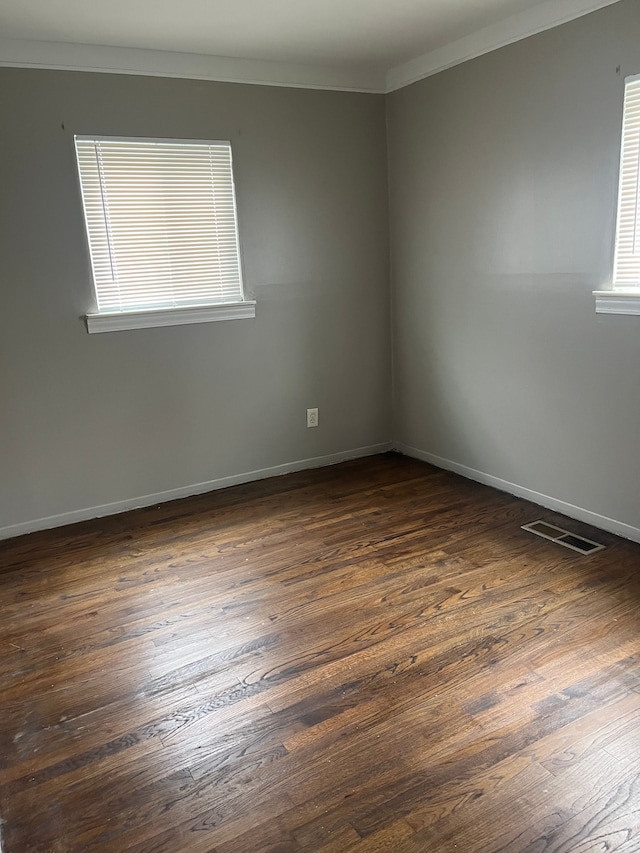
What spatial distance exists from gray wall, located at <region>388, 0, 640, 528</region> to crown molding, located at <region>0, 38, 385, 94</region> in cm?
37

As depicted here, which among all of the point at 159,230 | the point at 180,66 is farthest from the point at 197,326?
the point at 180,66

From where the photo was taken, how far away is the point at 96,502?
3.53 m

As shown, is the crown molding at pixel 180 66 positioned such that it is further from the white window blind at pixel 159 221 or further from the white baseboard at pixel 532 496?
the white baseboard at pixel 532 496

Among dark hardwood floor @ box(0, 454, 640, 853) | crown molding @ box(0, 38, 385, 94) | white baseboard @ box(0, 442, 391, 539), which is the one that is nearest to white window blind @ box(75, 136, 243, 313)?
crown molding @ box(0, 38, 385, 94)

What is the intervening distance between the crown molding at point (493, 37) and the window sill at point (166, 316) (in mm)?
1602

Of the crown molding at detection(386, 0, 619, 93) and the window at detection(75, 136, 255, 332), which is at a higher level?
the crown molding at detection(386, 0, 619, 93)

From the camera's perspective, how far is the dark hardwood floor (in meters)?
1.60

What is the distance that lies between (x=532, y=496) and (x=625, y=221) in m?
1.42

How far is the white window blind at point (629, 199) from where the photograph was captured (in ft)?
8.64

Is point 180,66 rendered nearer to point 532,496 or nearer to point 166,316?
point 166,316

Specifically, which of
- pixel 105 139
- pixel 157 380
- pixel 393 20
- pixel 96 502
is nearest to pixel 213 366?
pixel 157 380

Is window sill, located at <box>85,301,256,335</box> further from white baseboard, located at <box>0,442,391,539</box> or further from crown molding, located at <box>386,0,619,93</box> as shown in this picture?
crown molding, located at <box>386,0,619,93</box>

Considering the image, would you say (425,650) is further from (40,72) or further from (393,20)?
(40,72)

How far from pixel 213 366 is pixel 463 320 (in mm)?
1449
